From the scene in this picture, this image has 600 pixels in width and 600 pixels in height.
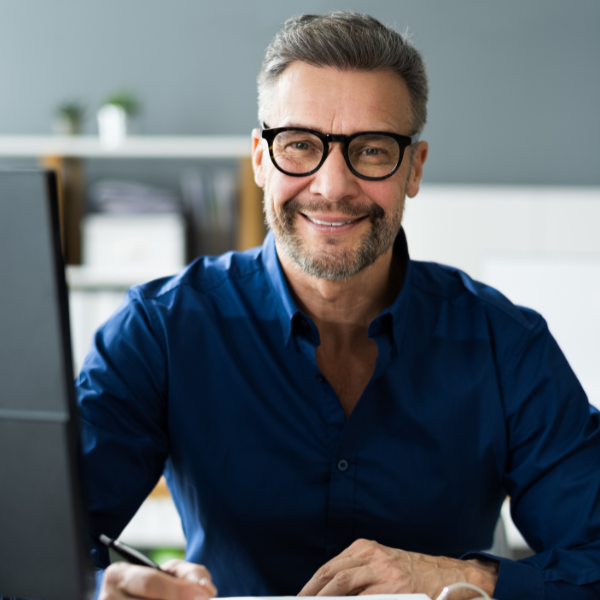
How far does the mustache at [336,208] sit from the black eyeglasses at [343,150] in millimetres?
52

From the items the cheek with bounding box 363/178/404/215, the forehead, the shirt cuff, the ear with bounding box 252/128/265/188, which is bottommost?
the shirt cuff

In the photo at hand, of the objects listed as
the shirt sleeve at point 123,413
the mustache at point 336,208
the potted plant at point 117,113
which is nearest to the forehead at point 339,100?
the mustache at point 336,208

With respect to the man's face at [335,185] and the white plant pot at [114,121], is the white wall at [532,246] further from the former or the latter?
the man's face at [335,185]

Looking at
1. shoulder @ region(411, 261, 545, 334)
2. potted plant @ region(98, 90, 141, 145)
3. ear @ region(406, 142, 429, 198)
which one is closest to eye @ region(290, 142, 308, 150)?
ear @ region(406, 142, 429, 198)

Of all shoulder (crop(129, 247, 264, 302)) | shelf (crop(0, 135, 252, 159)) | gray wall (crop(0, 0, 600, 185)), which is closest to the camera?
shoulder (crop(129, 247, 264, 302))

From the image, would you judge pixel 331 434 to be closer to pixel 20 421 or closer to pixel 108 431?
pixel 108 431

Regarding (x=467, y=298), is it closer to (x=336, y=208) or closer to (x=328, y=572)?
(x=336, y=208)

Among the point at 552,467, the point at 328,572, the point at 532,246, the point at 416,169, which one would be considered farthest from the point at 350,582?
the point at 532,246

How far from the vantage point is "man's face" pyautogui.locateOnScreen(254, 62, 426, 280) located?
3.51 ft

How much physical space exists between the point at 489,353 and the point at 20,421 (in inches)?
33.9

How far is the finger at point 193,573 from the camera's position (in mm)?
715

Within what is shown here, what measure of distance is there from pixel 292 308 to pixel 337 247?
13 centimetres

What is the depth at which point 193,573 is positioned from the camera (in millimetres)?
741

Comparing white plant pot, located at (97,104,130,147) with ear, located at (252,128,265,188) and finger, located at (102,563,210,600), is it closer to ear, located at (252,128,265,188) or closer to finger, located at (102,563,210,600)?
ear, located at (252,128,265,188)
